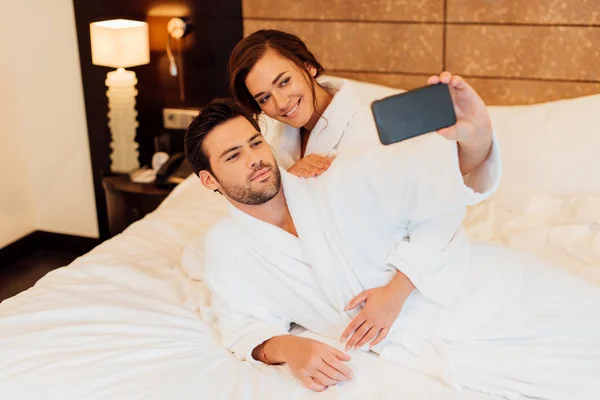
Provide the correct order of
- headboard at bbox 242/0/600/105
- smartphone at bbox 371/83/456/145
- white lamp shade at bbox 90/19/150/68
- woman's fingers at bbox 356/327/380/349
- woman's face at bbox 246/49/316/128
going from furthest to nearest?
white lamp shade at bbox 90/19/150/68
headboard at bbox 242/0/600/105
woman's face at bbox 246/49/316/128
woman's fingers at bbox 356/327/380/349
smartphone at bbox 371/83/456/145

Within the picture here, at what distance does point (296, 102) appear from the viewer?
79.0 inches

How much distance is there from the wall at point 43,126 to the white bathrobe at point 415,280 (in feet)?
6.05

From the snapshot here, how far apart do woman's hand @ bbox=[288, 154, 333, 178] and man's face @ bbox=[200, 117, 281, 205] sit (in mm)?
Answer: 135

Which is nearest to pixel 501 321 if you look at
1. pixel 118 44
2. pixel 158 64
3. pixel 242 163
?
pixel 242 163

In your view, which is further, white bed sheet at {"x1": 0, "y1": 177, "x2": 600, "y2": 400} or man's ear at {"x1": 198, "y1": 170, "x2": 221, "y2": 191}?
man's ear at {"x1": 198, "y1": 170, "x2": 221, "y2": 191}

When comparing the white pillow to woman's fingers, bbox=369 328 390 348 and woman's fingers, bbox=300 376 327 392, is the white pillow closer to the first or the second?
woman's fingers, bbox=369 328 390 348

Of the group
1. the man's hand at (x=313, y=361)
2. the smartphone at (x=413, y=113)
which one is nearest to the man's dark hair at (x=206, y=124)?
the man's hand at (x=313, y=361)

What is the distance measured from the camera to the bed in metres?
1.55

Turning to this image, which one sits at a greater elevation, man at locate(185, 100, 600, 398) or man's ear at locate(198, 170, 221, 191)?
man's ear at locate(198, 170, 221, 191)

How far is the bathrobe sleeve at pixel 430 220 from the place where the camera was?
161 centimetres

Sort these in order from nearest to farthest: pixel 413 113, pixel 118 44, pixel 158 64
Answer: pixel 413 113 → pixel 118 44 → pixel 158 64

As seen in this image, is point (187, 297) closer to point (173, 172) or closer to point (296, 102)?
point (296, 102)

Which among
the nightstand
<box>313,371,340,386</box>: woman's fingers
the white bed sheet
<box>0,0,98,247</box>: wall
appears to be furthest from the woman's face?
<box>0,0,98,247</box>: wall

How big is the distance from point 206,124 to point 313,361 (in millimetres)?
604
